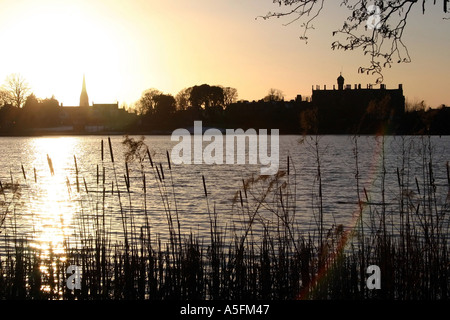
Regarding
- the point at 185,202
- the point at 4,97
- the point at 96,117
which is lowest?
the point at 185,202

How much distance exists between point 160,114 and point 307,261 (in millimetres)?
128045

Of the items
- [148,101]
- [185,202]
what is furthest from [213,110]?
[185,202]

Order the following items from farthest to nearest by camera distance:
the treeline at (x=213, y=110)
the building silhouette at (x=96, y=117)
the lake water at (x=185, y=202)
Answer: the building silhouette at (x=96, y=117), the treeline at (x=213, y=110), the lake water at (x=185, y=202)

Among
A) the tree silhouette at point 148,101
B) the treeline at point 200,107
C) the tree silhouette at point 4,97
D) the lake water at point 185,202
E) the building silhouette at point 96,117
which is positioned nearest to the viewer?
the lake water at point 185,202

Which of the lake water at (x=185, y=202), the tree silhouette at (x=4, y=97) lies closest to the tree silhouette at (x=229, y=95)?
the tree silhouette at (x=4, y=97)

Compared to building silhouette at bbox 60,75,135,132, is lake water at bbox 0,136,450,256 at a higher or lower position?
lower

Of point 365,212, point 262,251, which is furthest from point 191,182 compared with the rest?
point 262,251

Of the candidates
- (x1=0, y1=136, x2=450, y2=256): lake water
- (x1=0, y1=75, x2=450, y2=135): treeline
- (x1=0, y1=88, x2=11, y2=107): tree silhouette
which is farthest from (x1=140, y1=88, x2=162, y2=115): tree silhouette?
(x1=0, y1=136, x2=450, y2=256): lake water

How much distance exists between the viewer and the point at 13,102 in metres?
108

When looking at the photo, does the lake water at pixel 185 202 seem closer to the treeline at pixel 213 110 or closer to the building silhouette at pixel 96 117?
the treeline at pixel 213 110

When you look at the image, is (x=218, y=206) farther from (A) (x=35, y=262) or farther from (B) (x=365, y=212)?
(A) (x=35, y=262)

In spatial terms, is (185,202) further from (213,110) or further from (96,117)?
(96,117)

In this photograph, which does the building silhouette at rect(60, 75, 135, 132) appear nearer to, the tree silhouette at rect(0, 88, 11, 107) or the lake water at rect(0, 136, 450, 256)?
the tree silhouette at rect(0, 88, 11, 107)

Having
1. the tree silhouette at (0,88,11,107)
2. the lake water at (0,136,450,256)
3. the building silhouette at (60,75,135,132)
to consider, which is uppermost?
→ the tree silhouette at (0,88,11,107)
